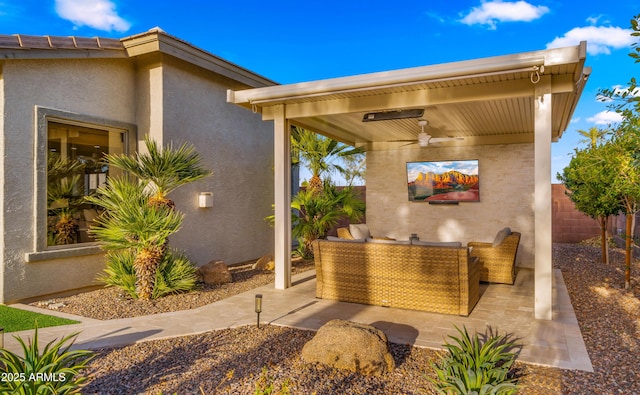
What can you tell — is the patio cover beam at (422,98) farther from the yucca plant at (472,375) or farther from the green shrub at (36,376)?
the green shrub at (36,376)

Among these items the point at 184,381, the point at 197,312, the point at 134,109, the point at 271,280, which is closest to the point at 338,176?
the point at 271,280

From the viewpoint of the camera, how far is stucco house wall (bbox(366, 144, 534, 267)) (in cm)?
942

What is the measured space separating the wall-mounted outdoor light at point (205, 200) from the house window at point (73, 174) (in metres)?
1.62

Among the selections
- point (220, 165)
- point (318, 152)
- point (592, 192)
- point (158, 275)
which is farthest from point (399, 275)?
point (592, 192)

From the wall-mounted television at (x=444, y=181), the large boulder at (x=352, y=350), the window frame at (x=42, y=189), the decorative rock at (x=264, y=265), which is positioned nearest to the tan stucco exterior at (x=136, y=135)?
the window frame at (x=42, y=189)

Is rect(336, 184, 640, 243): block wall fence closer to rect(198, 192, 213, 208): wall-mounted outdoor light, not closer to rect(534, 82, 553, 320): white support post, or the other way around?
rect(198, 192, 213, 208): wall-mounted outdoor light

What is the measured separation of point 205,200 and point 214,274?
1.55 meters

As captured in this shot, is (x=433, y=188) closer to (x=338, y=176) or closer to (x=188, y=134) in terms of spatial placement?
(x=338, y=176)

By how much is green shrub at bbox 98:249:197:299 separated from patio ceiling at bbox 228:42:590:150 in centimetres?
278

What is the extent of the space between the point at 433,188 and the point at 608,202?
11.7 ft

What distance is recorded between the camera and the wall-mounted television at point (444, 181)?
32.4 ft

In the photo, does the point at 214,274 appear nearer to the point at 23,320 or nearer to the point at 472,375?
the point at 23,320

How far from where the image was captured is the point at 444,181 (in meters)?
10.1

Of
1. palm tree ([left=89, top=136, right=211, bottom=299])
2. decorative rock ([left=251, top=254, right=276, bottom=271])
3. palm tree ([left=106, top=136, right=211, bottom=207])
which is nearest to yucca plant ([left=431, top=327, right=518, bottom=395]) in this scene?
palm tree ([left=89, top=136, right=211, bottom=299])
